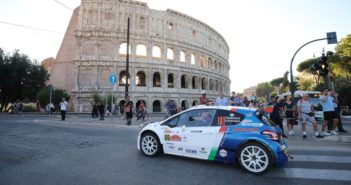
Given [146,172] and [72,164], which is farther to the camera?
[72,164]

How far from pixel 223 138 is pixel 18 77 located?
34.9 metres

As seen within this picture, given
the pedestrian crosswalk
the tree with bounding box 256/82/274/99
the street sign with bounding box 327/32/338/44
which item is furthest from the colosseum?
the tree with bounding box 256/82/274/99

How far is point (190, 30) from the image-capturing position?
121 ft

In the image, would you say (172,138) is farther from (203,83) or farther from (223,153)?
(203,83)

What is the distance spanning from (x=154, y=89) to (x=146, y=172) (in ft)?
91.0

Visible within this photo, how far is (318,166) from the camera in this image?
4.41m

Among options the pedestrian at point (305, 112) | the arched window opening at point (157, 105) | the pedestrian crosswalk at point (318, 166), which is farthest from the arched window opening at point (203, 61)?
the pedestrian crosswalk at point (318, 166)

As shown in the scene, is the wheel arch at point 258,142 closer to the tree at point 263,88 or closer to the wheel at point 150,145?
the wheel at point 150,145

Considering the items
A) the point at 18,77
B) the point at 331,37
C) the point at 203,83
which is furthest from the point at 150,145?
the point at 203,83

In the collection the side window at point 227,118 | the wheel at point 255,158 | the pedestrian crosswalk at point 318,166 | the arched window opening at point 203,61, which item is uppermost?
the arched window opening at point 203,61

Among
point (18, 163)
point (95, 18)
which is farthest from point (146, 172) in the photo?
point (95, 18)

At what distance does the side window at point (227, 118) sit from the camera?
442 centimetres

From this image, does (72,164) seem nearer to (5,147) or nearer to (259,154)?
(5,147)

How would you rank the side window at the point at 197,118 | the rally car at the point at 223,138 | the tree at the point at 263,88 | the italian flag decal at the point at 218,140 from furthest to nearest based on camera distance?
1. the tree at the point at 263,88
2. the side window at the point at 197,118
3. the italian flag decal at the point at 218,140
4. the rally car at the point at 223,138
